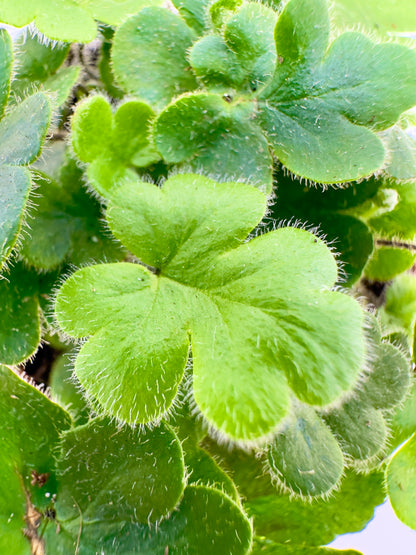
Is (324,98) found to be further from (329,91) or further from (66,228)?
(66,228)

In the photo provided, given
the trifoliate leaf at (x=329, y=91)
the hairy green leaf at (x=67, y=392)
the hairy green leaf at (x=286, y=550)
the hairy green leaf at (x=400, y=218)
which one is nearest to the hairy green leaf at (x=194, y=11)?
the trifoliate leaf at (x=329, y=91)

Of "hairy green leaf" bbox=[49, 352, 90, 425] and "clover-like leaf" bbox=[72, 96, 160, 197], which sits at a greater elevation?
"clover-like leaf" bbox=[72, 96, 160, 197]

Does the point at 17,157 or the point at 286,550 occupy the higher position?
the point at 17,157

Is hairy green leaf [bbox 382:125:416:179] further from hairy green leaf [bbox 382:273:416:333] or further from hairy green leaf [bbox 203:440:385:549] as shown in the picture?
hairy green leaf [bbox 203:440:385:549]

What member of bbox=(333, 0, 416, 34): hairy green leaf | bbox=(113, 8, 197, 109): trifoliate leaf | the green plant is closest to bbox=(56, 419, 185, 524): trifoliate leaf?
the green plant

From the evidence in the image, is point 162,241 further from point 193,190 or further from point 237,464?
point 237,464

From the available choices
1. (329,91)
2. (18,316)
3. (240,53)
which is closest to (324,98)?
(329,91)
